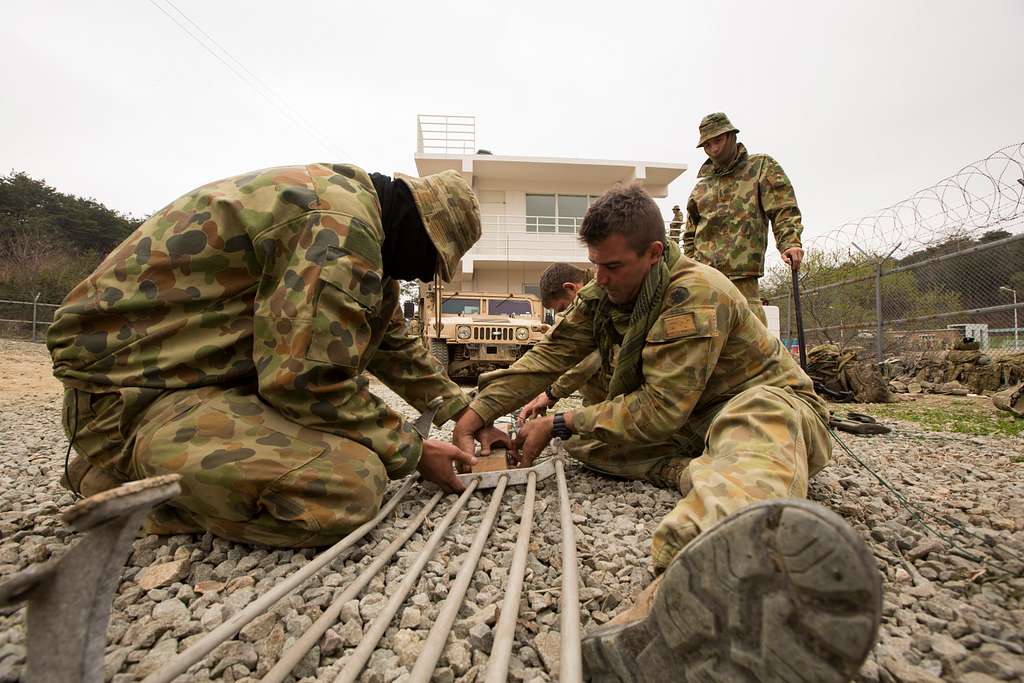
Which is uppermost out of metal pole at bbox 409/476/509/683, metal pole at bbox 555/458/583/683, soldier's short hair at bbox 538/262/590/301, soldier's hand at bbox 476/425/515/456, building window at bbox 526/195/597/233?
building window at bbox 526/195/597/233

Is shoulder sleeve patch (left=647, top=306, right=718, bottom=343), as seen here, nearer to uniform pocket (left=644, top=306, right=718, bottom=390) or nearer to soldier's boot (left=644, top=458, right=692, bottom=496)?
uniform pocket (left=644, top=306, right=718, bottom=390)

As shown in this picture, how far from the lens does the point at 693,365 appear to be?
6.10ft

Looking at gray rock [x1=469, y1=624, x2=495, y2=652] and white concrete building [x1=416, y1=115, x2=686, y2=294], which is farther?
white concrete building [x1=416, y1=115, x2=686, y2=294]

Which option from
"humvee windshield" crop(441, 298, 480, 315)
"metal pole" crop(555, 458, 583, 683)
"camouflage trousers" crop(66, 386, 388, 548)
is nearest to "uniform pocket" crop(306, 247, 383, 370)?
"camouflage trousers" crop(66, 386, 388, 548)

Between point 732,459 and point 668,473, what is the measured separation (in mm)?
771

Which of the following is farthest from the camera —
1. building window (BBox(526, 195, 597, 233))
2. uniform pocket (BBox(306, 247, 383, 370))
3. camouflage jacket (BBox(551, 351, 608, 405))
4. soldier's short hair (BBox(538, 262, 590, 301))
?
building window (BBox(526, 195, 597, 233))

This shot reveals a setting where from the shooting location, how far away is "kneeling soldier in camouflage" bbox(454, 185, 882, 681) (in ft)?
2.19

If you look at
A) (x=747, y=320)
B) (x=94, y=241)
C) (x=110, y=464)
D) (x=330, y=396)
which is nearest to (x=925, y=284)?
(x=747, y=320)

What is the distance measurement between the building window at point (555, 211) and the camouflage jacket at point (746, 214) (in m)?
10.8

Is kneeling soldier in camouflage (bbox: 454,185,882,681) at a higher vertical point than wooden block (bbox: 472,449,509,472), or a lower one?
higher

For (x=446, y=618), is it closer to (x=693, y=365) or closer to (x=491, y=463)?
(x=693, y=365)

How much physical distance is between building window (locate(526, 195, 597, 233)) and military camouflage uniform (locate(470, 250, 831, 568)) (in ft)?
40.7

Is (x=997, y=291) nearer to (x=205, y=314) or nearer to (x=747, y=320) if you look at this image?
(x=747, y=320)

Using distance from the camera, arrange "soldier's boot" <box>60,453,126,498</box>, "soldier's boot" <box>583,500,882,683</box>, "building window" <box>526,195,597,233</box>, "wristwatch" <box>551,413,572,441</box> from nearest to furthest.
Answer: "soldier's boot" <box>583,500,882,683</box> → "soldier's boot" <box>60,453,126,498</box> → "wristwatch" <box>551,413,572,441</box> → "building window" <box>526,195,597,233</box>
